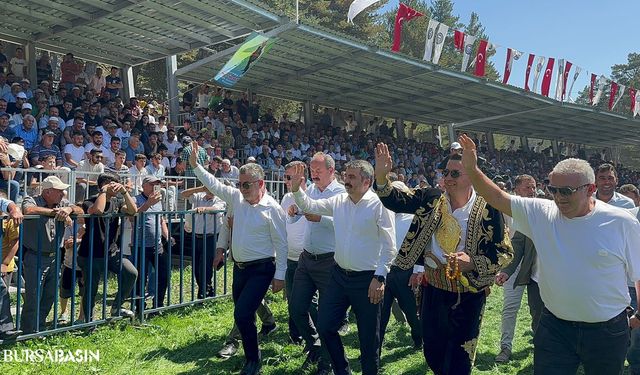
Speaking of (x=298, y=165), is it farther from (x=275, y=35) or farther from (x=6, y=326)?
(x=275, y=35)

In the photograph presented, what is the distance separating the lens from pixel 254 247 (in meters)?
4.97

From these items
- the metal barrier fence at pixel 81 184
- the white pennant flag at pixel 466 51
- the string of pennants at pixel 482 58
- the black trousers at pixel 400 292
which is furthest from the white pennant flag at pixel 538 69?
the black trousers at pixel 400 292

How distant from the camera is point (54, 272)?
549 centimetres

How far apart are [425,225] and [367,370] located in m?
1.24

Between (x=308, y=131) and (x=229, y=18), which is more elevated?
(x=229, y=18)

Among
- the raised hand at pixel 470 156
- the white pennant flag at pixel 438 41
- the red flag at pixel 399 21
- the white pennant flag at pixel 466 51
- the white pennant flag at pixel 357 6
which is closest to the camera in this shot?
the raised hand at pixel 470 156

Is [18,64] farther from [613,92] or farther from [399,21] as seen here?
[613,92]

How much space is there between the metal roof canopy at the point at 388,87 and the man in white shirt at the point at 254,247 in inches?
365

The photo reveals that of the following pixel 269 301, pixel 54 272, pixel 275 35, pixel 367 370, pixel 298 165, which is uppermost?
pixel 275 35

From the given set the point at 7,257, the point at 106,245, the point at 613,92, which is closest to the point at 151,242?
the point at 106,245

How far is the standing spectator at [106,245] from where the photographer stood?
5.70 metres

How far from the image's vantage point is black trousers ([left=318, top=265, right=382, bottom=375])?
13.8 ft

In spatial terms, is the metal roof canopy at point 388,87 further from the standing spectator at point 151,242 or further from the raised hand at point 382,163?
the raised hand at point 382,163

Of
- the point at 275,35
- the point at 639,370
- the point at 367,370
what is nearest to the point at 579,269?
the point at 367,370
